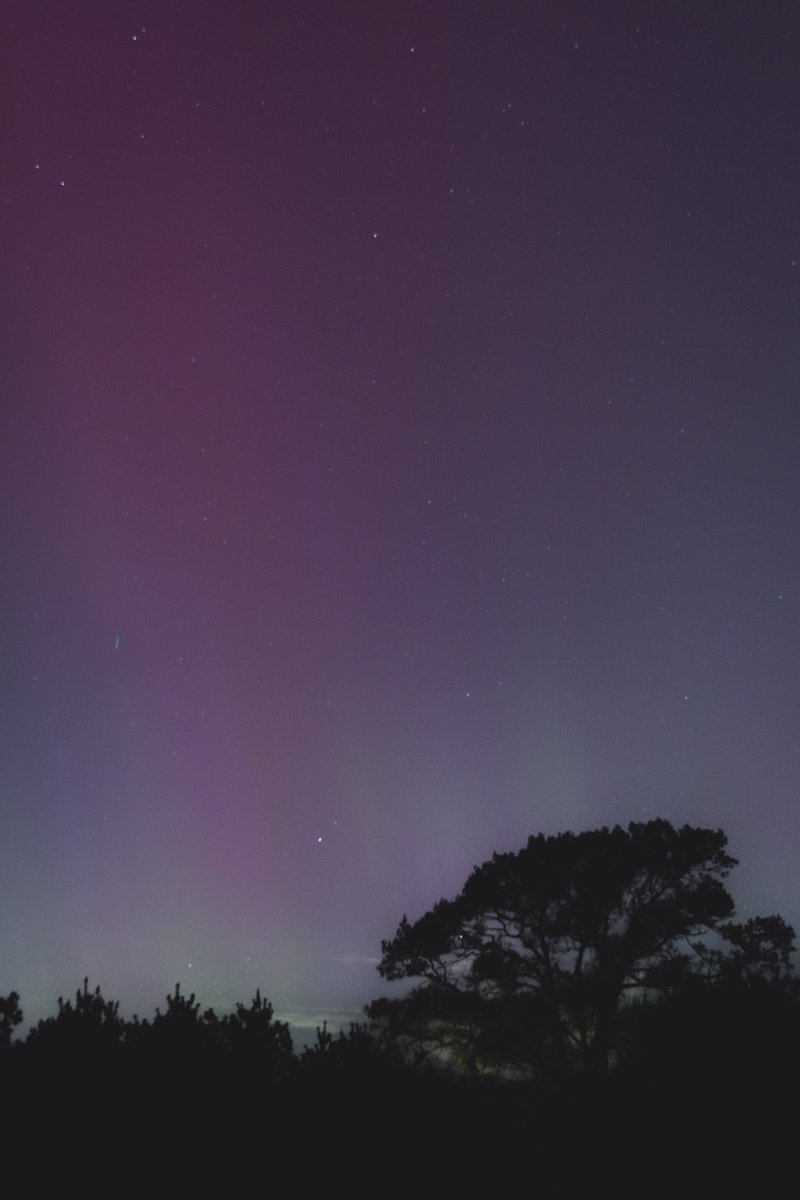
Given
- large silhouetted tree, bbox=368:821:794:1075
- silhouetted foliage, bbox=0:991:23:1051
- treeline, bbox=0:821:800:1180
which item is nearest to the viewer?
treeline, bbox=0:821:800:1180

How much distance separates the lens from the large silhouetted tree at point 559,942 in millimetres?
19125

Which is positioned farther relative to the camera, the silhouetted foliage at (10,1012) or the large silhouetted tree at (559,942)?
the large silhouetted tree at (559,942)

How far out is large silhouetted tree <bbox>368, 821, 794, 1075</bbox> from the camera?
19.1 metres

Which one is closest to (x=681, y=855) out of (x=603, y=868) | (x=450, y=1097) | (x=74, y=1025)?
(x=603, y=868)

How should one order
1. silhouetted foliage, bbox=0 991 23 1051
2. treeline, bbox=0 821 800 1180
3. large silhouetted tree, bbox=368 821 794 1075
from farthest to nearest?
large silhouetted tree, bbox=368 821 794 1075 < silhouetted foliage, bbox=0 991 23 1051 < treeline, bbox=0 821 800 1180

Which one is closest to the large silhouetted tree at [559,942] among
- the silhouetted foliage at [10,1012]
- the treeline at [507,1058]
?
the treeline at [507,1058]

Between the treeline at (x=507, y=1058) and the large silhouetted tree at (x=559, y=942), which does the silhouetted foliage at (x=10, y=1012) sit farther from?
the large silhouetted tree at (x=559, y=942)

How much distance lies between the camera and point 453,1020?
64.7 ft

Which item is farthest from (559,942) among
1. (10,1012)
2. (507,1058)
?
(10,1012)

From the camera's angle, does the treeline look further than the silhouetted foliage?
No

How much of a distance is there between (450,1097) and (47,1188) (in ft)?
12.4

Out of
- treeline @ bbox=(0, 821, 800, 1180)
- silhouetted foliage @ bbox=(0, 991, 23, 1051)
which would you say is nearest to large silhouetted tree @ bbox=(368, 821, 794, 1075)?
treeline @ bbox=(0, 821, 800, 1180)

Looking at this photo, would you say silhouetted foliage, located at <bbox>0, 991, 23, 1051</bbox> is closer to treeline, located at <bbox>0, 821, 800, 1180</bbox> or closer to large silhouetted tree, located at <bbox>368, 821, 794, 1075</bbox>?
treeline, located at <bbox>0, 821, 800, 1180</bbox>

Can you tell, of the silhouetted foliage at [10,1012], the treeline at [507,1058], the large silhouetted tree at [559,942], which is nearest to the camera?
the treeline at [507,1058]
